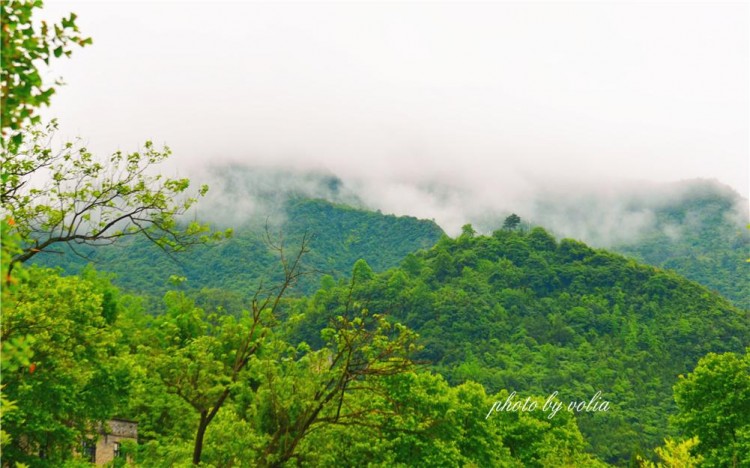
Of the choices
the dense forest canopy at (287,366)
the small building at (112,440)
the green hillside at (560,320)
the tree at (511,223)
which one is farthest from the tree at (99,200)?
the tree at (511,223)

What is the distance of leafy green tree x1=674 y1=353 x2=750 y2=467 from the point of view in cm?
3433

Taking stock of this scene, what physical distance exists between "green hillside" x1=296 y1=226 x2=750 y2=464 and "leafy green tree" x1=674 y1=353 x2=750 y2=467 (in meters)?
47.8

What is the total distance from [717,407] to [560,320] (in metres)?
91.2

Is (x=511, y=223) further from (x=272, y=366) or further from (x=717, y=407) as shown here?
(x=272, y=366)

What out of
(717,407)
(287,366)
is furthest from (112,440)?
(717,407)

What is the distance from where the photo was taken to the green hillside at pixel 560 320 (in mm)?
99812

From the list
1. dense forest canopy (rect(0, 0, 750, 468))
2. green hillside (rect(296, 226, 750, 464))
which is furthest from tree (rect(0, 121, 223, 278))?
green hillside (rect(296, 226, 750, 464))

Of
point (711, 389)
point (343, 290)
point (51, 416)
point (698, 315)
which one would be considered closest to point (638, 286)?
point (698, 315)

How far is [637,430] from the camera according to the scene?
8825 centimetres

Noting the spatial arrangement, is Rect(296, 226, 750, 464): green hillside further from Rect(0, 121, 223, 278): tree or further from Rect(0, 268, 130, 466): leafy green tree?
Rect(0, 121, 223, 278): tree

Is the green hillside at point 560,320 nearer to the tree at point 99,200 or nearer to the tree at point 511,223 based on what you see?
the tree at point 511,223

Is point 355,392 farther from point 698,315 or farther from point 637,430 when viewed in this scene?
point 698,315

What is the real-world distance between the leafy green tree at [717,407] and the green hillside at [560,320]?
47819 mm

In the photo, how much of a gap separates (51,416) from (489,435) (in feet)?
79.0
